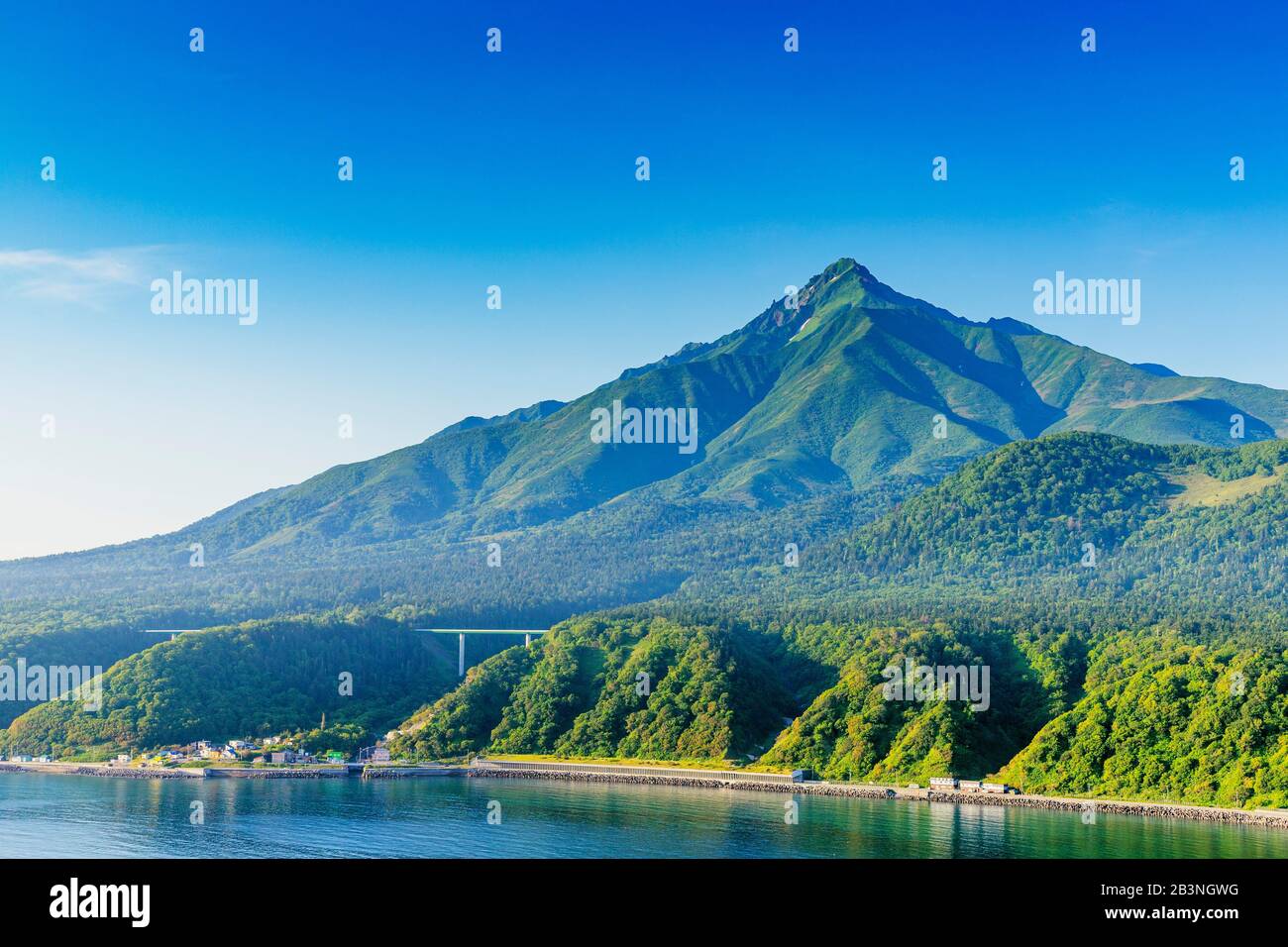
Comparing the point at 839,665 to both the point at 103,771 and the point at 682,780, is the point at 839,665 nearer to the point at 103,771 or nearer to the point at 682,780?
the point at 682,780

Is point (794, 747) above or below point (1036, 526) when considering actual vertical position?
below

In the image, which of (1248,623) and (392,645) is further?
(392,645)

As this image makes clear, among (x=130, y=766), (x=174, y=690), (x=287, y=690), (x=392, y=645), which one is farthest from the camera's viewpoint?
(x=392, y=645)

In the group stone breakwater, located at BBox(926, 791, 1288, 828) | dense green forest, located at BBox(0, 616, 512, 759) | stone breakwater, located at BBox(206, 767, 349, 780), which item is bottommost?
stone breakwater, located at BBox(206, 767, 349, 780)

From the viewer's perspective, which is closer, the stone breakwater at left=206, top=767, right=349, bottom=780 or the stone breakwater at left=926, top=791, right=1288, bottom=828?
the stone breakwater at left=926, top=791, right=1288, bottom=828

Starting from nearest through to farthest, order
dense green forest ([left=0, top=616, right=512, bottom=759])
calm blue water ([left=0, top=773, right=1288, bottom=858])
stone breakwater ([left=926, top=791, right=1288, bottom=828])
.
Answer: calm blue water ([left=0, top=773, right=1288, bottom=858]) < stone breakwater ([left=926, top=791, right=1288, bottom=828]) < dense green forest ([left=0, top=616, right=512, bottom=759])

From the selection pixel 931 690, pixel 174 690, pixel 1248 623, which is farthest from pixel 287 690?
pixel 1248 623

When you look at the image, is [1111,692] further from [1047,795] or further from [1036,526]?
[1036,526]

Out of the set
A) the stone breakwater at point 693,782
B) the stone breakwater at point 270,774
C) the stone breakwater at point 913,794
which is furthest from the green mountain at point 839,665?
the stone breakwater at point 270,774

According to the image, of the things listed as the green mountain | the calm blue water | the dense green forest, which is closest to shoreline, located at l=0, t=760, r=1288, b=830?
the calm blue water

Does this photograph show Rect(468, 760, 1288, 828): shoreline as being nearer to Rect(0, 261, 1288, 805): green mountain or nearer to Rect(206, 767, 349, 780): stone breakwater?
Rect(0, 261, 1288, 805): green mountain
